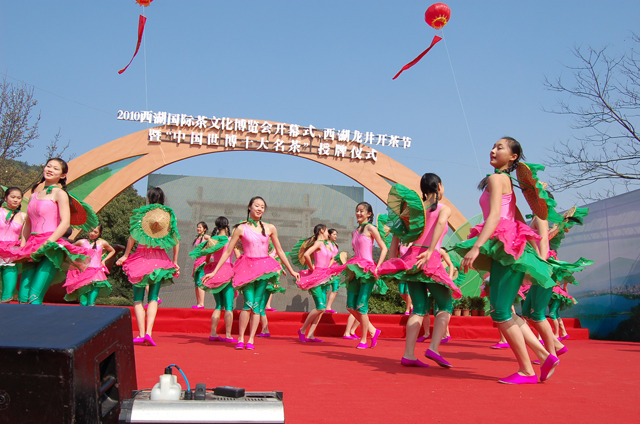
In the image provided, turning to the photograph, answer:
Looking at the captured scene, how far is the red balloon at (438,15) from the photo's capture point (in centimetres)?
1059

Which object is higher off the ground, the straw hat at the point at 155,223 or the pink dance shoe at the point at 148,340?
the straw hat at the point at 155,223

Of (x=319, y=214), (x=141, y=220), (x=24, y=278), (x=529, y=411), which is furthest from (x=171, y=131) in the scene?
(x=529, y=411)

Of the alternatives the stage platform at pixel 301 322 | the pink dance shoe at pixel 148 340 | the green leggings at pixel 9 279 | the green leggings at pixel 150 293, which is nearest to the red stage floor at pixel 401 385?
the pink dance shoe at pixel 148 340

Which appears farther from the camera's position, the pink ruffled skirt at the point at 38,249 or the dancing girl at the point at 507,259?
the pink ruffled skirt at the point at 38,249

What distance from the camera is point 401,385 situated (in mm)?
3900

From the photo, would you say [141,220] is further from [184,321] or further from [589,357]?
[589,357]

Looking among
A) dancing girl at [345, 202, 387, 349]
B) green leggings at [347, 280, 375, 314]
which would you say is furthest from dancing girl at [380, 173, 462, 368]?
green leggings at [347, 280, 375, 314]

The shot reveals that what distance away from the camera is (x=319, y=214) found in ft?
55.5

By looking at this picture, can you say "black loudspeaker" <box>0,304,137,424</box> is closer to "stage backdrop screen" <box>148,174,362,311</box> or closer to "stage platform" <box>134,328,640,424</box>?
"stage platform" <box>134,328,640,424</box>

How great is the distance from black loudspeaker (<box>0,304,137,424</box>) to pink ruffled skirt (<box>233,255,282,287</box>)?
4334mm

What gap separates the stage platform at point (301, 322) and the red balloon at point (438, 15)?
5.22 meters

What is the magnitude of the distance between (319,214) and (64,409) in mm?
15151

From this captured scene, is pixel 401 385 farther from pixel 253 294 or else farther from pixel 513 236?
pixel 253 294

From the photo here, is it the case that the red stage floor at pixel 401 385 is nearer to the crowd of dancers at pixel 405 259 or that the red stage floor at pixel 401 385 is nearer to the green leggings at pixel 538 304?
the crowd of dancers at pixel 405 259
